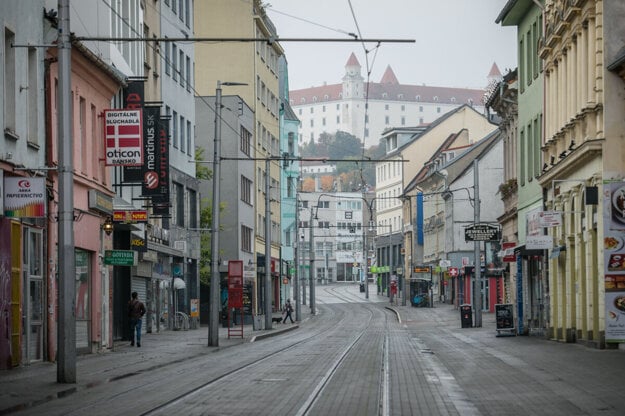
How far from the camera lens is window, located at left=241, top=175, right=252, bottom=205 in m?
77.8

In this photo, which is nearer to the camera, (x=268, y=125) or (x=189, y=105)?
(x=189, y=105)

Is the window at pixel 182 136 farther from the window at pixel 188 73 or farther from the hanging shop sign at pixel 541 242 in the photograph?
the hanging shop sign at pixel 541 242

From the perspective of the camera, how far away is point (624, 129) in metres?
31.7

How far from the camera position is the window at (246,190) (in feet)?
255

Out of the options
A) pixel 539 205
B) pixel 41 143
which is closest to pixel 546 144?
pixel 539 205

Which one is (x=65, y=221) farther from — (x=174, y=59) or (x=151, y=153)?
(x=174, y=59)

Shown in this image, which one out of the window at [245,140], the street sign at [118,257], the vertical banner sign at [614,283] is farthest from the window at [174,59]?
the vertical banner sign at [614,283]

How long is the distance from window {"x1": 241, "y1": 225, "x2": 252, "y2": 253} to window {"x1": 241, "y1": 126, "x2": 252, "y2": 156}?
4.70m

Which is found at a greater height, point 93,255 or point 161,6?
point 161,6

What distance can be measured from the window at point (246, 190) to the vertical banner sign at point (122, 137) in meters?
44.7

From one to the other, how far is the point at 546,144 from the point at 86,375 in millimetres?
21678

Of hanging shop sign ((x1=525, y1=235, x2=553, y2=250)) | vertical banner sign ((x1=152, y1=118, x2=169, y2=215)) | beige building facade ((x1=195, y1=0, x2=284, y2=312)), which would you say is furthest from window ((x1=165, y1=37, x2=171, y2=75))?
hanging shop sign ((x1=525, y1=235, x2=553, y2=250))

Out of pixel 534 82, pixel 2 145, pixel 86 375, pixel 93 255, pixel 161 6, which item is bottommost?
pixel 86 375

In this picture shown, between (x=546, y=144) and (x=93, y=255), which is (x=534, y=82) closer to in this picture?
(x=546, y=144)
